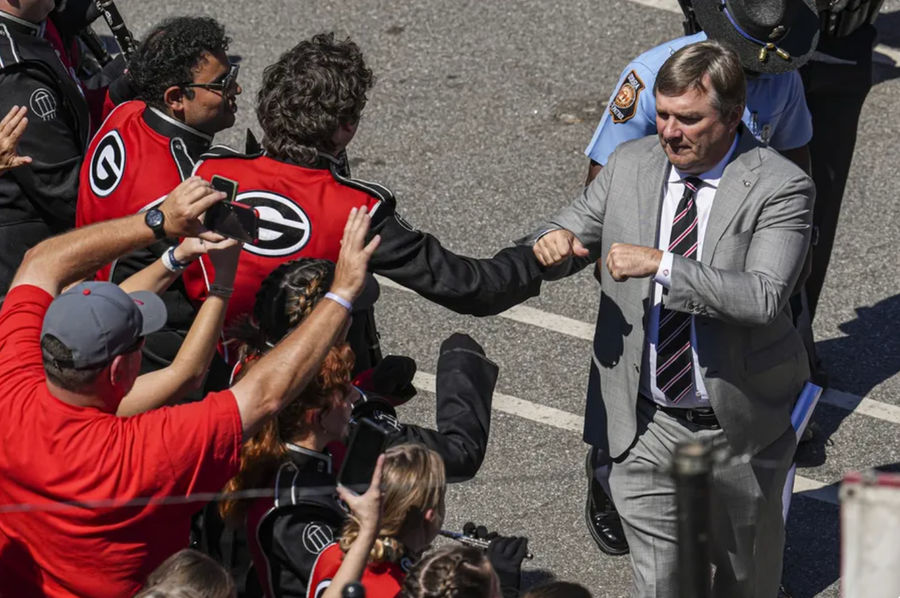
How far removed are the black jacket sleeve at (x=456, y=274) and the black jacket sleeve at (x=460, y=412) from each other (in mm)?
182

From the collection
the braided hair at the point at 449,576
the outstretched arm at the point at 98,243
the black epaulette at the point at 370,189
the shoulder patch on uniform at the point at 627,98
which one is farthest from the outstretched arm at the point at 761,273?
the outstretched arm at the point at 98,243

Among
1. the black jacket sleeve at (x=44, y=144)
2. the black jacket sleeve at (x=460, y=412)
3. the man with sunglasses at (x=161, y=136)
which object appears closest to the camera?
the black jacket sleeve at (x=460, y=412)

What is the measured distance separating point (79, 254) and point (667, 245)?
5.73ft

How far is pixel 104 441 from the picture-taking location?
10.9ft

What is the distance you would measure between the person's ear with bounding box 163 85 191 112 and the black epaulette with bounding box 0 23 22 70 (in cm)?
79

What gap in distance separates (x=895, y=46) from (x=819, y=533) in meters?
4.12

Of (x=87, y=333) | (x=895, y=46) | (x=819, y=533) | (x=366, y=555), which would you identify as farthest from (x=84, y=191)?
(x=895, y=46)

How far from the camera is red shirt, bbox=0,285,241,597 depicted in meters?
3.34

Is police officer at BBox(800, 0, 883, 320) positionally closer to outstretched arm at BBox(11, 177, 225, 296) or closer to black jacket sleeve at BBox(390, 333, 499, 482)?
black jacket sleeve at BBox(390, 333, 499, 482)

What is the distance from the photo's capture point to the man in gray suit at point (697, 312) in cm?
399

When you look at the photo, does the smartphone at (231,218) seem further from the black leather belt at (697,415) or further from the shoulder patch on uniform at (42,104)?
the black leather belt at (697,415)

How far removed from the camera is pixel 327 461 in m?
3.77

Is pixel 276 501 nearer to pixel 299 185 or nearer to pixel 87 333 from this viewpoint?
pixel 87 333

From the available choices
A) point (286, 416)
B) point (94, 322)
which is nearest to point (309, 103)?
point (286, 416)
